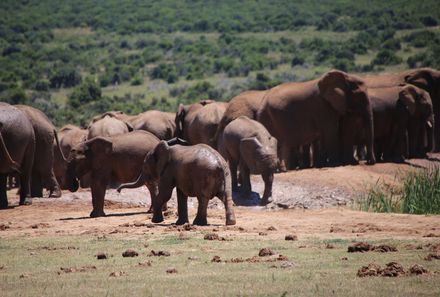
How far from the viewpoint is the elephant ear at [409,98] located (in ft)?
103

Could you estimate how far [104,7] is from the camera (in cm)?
13988

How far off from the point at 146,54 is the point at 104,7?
43.0m

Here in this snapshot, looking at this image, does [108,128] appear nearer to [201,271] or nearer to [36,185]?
[36,185]

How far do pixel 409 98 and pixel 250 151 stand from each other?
27.0 ft

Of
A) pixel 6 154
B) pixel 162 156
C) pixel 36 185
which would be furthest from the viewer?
pixel 36 185

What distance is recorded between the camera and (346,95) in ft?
98.3

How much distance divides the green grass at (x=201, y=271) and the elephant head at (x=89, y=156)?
197 inches

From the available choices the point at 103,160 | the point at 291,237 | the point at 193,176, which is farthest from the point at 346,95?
the point at 291,237

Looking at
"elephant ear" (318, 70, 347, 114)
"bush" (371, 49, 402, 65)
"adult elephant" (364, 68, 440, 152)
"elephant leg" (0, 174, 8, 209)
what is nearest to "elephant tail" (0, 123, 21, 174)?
"elephant leg" (0, 174, 8, 209)

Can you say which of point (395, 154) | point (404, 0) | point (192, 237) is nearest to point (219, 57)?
point (404, 0)

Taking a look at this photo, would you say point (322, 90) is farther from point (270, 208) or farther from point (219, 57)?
point (219, 57)

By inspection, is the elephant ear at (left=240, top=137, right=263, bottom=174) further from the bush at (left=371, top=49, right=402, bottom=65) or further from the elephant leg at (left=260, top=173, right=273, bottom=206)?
the bush at (left=371, top=49, right=402, bottom=65)

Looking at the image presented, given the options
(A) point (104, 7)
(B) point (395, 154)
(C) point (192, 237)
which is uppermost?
(C) point (192, 237)

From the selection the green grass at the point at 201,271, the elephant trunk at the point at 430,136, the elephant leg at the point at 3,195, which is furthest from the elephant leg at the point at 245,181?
the elephant trunk at the point at 430,136
